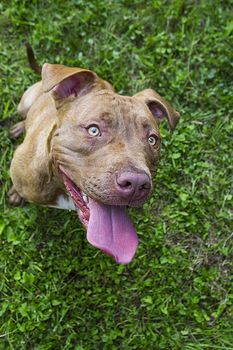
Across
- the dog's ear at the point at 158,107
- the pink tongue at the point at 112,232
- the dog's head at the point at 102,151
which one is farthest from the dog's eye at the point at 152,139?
the pink tongue at the point at 112,232

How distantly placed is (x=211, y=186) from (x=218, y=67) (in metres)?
1.22

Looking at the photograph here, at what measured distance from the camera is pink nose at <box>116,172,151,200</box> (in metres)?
3.15

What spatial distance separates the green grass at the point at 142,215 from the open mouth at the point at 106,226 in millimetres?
1278

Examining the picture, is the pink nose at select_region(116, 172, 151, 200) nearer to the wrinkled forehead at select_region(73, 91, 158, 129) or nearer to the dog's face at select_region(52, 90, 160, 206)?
the dog's face at select_region(52, 90, 160, 206)

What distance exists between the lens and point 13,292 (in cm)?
468

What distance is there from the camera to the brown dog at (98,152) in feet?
10.6

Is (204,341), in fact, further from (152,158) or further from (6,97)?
(6,97)

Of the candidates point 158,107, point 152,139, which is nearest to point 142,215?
point 158,107

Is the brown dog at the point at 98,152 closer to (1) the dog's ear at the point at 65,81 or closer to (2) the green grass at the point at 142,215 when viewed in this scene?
(1) the dog's ear at the point at 65,81

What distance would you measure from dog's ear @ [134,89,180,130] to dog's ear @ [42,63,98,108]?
43cm

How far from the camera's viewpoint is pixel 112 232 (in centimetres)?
350

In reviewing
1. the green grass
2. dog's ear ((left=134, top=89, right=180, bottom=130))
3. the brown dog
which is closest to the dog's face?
the brown dog

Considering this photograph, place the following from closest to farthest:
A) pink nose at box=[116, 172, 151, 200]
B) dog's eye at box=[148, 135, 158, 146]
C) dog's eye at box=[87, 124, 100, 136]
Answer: pink nose at box=[116, 172, 151, 200]
dog's eye at box=[87, 124, 100, 136]
dog's eye at box=[148, 135, 158, 146]

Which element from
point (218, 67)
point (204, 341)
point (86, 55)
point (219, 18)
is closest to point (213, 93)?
point (218, 67)
